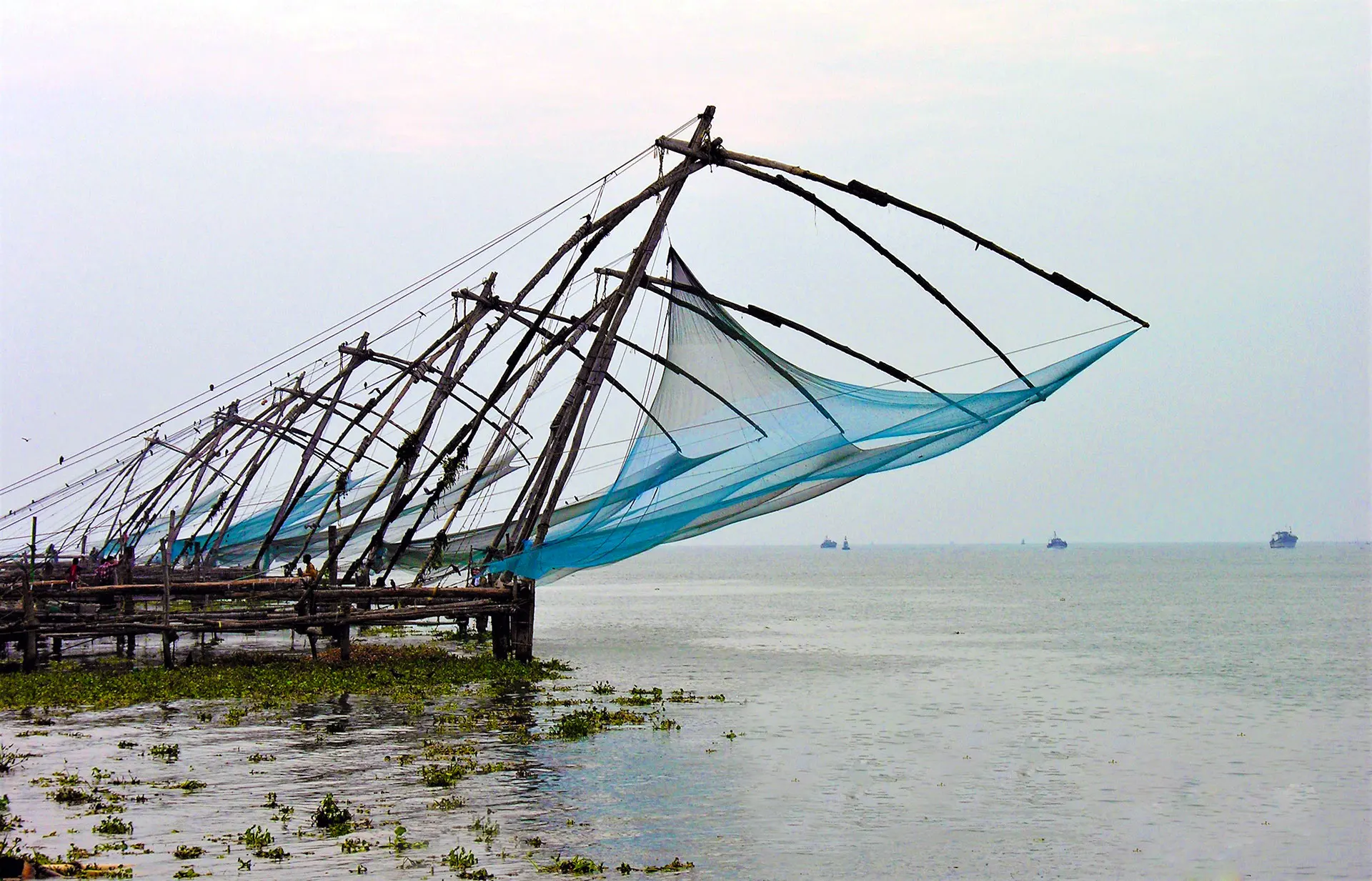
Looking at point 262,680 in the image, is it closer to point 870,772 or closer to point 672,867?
point 870,772

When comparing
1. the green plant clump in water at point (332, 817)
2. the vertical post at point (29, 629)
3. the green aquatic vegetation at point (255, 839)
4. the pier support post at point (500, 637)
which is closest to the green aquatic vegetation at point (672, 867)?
the green plant clump in water at point (332, 817)

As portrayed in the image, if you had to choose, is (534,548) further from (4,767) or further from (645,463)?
(4,767)

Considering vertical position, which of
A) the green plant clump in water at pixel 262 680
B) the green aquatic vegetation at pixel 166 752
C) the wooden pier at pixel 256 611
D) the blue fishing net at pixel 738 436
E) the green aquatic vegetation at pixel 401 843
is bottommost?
the green aquatic vegetation at pixel 401 843

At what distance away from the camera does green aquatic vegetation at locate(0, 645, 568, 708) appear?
Answer: 18.1m

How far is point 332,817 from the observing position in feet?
35.7

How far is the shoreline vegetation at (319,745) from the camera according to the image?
391 inches

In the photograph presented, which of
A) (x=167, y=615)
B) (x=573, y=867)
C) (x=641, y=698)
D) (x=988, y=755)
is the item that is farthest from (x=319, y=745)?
(x=988, y=755)

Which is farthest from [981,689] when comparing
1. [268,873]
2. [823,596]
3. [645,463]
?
[823,596]

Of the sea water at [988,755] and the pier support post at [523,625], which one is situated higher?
the pier support post at [523,625]

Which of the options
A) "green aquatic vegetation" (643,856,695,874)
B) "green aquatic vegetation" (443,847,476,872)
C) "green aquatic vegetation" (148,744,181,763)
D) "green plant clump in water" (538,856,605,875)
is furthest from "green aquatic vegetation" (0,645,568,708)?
"green aquatic vegetation" (643,856,695,874)

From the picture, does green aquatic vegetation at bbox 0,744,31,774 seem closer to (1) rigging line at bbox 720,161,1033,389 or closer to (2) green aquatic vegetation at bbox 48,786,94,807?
(2) green aquatic vegetation at bbox 48,786,94,807

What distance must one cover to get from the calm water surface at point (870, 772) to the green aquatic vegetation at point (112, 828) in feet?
0.52

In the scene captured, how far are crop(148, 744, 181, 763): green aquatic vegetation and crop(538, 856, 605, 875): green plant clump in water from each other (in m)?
5.21

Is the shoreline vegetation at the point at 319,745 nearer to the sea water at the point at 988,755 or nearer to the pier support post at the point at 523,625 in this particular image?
the pier support post at the point at 523,625
